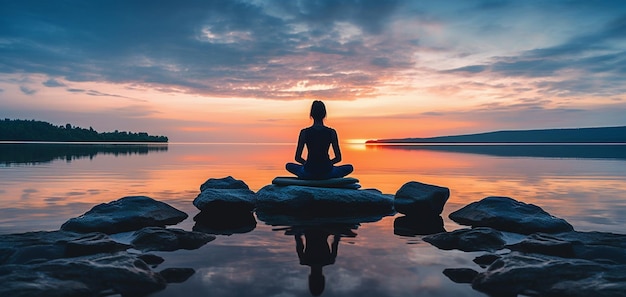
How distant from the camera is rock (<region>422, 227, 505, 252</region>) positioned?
773 centimetres

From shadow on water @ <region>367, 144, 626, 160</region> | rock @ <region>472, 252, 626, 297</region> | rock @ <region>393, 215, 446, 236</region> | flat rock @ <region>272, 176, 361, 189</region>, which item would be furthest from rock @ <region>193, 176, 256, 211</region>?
shadow on water @ <region>367, 144, 626, 160</region>

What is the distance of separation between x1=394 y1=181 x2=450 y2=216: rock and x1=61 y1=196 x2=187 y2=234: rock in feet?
19.4

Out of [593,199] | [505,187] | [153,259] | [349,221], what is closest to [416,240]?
[349,221]

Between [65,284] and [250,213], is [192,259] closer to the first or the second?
[65,284]

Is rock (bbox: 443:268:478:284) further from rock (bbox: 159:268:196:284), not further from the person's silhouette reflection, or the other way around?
rock (bbox: 159:268:196:284)

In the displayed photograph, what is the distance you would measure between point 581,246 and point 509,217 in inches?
104

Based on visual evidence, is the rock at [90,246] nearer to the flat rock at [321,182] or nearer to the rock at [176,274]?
the rock at [176,274]

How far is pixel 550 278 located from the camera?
561cm

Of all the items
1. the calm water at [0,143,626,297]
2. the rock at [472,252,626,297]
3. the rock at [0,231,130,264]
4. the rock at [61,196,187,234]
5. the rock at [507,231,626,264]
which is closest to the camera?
the rock at [472,252,626,297]

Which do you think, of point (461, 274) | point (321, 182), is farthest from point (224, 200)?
point (461, 274)

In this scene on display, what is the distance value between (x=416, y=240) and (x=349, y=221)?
250 centimetres

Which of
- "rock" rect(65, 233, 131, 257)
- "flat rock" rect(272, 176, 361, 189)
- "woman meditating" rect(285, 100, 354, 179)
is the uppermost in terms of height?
"woman meditating" rect(285, 100, 354, 179)

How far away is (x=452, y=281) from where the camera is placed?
584 cm

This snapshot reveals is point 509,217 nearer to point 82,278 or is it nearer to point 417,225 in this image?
point 417,225
